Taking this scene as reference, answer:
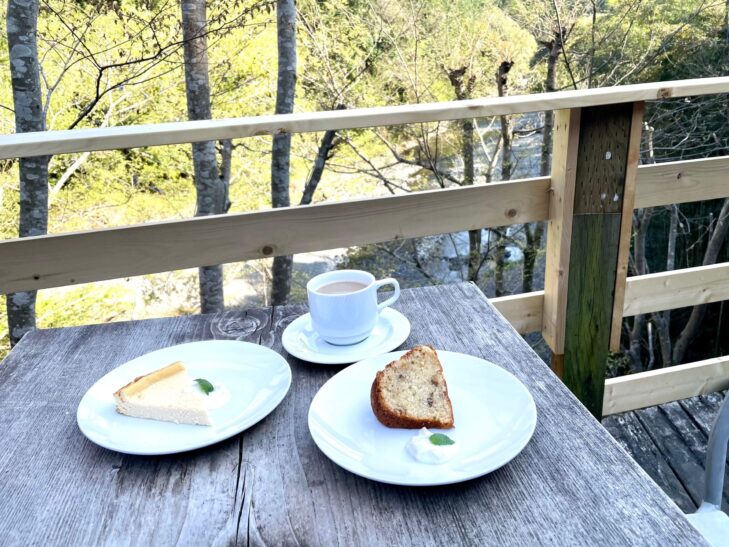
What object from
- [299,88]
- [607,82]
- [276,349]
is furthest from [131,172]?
[276,349]

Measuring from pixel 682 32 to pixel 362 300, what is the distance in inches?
250

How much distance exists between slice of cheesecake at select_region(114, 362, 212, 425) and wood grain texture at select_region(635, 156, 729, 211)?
141 centimetres

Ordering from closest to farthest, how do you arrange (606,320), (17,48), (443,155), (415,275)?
(606,320) → (17,48) → (443,155) → (415,275)

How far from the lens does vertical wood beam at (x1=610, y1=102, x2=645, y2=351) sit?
4.95 ft

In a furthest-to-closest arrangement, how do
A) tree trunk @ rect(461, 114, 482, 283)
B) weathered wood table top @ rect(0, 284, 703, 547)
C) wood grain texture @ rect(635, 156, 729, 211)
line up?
tree trunk @ rect(461, 114, 482, 283), wood grain texture @ rect(635, 156, 729, 211), weathered wood table top @ rect(0, 284, 703, 547)

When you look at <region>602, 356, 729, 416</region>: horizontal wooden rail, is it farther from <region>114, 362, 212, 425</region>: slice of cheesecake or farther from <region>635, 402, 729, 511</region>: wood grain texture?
<region>114, 362, 212, 425</region>: slice of cheesecake

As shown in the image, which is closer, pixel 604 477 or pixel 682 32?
pixel 604 477

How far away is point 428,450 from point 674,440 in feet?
5.76

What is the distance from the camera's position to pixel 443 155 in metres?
6.50

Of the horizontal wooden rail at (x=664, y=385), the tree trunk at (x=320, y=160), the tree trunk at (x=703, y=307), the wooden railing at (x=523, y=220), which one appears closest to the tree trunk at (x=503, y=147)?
the tree trunk at (x=320, y=160)

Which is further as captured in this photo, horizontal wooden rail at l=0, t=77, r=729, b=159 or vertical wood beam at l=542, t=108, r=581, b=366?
vertical wood beam at l=542, t=108, r=581, b=366

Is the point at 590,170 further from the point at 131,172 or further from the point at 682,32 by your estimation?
the point at 131,172

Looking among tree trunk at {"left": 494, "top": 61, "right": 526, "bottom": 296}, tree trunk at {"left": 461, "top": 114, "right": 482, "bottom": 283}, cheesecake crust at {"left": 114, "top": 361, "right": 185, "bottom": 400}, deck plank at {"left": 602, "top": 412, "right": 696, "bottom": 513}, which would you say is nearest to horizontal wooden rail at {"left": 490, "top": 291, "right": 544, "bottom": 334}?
deck plank at {"left": 602, "top": 412, "right": 696, "bottom": 513}

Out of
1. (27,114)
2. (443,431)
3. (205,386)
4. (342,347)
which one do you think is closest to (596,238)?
(342,347)
